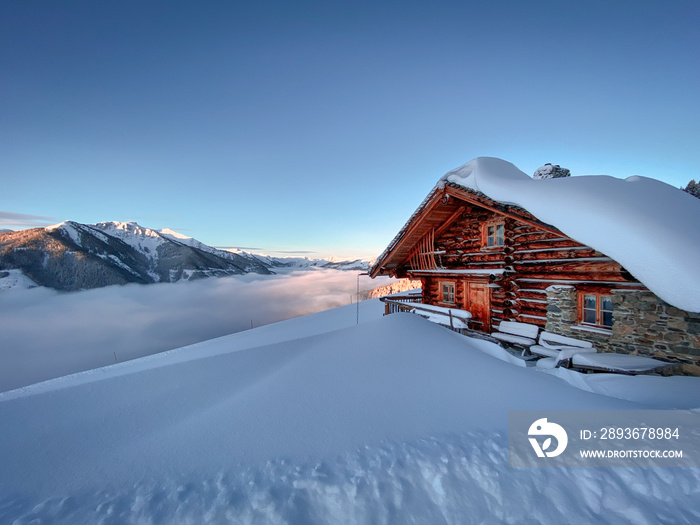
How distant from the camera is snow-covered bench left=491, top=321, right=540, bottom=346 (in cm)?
880

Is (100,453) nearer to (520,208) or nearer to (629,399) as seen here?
(629,399)

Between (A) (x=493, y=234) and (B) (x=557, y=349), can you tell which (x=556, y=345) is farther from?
(A) (x=493, y=234)

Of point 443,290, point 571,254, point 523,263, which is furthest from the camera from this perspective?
point 443,290

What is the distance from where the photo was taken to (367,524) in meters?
2.29

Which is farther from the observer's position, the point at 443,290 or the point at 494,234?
the point at 443,290

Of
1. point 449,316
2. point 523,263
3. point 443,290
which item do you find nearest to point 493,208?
point 523,263

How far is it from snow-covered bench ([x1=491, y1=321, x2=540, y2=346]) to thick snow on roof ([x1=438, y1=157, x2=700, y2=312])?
3922 millimetres

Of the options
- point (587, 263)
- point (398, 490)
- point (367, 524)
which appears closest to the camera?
point (367, 524)

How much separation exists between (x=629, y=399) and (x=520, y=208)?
501cm

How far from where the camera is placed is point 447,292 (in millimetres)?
12742

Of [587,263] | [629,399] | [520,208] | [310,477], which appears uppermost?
[520,208]

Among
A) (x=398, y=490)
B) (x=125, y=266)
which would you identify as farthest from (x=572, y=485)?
(x=125, y=266)

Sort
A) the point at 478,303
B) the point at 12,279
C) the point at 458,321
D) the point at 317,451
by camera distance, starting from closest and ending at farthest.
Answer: the point at 317,451, the point at 458,321, the point at 478,303, the point at 12,279

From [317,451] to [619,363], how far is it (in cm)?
731
